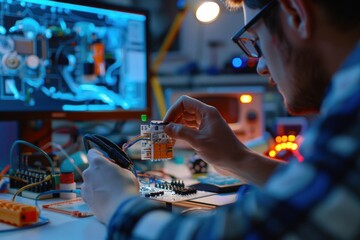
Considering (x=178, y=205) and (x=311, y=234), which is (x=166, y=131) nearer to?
(x=178, y=205)

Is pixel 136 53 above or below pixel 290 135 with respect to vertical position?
above

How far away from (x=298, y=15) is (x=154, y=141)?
18.2 inches

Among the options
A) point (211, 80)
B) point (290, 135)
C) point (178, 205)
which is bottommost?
point (178, 205)

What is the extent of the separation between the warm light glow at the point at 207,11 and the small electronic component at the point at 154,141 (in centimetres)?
55

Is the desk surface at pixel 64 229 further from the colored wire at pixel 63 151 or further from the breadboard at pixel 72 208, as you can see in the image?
the colored wire at pixel 63 151

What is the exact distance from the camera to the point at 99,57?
136 cm

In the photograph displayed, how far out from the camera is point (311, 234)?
1.31 feet

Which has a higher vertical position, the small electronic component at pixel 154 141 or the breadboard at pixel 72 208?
the small electronic component at pixel 154 141

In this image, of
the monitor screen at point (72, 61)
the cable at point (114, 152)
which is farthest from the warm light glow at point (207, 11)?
the cable at point (114, 152)

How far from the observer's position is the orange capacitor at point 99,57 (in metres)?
1.35

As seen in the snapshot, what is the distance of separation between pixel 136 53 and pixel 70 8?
28 centimetres

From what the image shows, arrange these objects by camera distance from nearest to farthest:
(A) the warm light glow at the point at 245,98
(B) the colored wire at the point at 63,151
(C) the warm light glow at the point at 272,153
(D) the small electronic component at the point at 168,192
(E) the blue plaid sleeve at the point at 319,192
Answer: (E) the blue plaid sleeve at the point at 319,192
(D) the small electronic component at the point at 168,192
(B) the colored wire at the point at 63,151
(C) the warm light glow at the point at 272,153
(A) the warm light glow at the point at 245,98

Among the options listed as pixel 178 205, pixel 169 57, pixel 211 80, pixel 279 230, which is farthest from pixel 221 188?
pixel 169 57

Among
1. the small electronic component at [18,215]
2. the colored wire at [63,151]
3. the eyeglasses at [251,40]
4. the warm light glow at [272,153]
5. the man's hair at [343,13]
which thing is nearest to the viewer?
the man's hair at [343,13]
